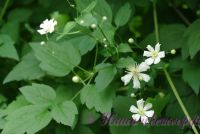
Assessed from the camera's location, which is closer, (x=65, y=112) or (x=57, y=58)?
(x=65, y=112)

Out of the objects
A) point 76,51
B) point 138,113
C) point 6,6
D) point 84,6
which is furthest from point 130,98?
point 6,6

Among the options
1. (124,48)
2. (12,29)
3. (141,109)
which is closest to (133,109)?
(141,109)

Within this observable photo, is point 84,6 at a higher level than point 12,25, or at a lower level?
lower

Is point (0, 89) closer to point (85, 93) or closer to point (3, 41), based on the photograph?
point (3, 41)

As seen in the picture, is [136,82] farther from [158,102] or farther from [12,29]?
[12,29]

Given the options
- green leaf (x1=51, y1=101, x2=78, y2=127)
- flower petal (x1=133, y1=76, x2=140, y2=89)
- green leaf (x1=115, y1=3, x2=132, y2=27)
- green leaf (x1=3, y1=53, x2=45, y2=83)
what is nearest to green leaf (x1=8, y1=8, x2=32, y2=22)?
green leaf (x1=3, y1=53, x2=45, y2=83)

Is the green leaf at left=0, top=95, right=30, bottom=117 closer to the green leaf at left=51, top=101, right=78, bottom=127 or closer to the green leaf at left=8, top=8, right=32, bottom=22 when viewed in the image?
the green leaf at left=51, top=101, right=78, bottom=127
